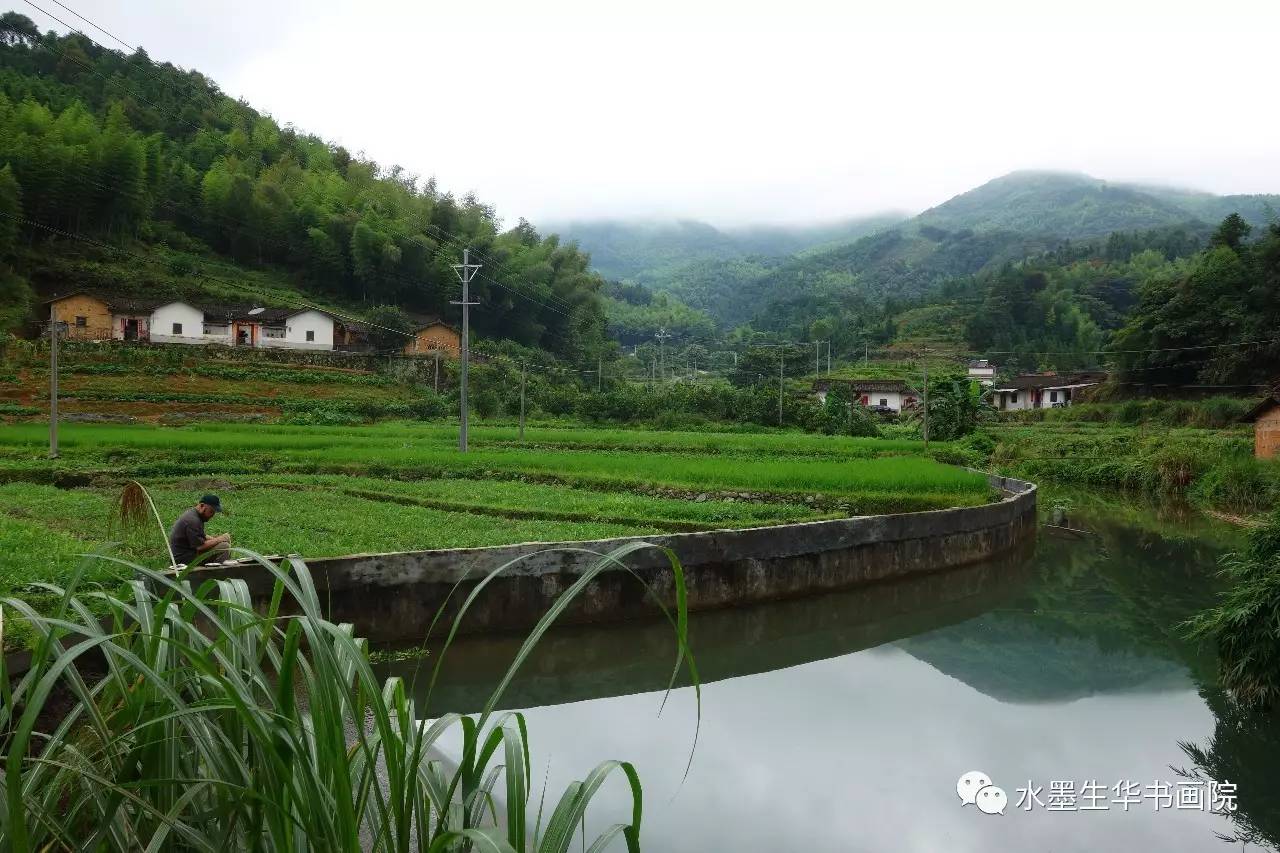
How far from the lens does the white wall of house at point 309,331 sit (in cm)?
4875

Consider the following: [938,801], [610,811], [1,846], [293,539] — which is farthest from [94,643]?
[293,539]

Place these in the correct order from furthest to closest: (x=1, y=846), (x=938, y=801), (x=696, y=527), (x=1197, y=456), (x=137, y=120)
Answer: (x=137, y=120) → (x=1197, y=456) → (x=696, y=527) → (x=938, y=801) → (x=1, y=846)

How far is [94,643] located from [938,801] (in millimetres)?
7029

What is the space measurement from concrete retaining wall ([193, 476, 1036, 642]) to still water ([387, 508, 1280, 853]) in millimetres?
404

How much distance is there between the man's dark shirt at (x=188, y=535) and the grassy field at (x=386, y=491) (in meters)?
0.46

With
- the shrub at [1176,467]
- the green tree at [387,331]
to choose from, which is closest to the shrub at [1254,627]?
the shrub at [1176,467]

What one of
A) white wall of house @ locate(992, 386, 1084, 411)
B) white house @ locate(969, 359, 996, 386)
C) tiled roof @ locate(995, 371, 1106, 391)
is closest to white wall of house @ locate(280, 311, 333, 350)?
white wall of house @ locate(992, 386, 1084, 411)

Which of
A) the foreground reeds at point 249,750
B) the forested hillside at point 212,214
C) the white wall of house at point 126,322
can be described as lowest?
the foreground reeds at point 249,750

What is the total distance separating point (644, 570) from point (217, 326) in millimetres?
44047

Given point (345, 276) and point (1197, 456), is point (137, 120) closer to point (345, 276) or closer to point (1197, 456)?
point (345, 276)

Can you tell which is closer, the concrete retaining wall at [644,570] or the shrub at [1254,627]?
the shrub at [1254,627]

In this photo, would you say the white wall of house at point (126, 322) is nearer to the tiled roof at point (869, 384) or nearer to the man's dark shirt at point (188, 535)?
the man's dark shirt at point (188, 535)

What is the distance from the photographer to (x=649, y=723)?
28.1ft

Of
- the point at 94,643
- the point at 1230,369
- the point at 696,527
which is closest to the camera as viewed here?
the point at 94,643
